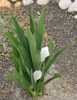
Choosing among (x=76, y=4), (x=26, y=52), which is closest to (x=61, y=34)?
(x=76, y=4)

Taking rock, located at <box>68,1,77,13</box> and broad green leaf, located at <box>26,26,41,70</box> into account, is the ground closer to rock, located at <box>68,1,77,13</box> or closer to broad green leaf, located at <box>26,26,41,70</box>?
rock, located at <box>68,1,77,13</box>

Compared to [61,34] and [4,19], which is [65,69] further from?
[4,19]

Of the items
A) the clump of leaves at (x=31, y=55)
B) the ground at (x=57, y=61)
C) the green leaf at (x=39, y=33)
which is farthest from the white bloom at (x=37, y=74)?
the ground at (x=57, y=61)

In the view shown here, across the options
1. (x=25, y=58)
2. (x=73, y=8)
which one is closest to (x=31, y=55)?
(x=25, y=58)

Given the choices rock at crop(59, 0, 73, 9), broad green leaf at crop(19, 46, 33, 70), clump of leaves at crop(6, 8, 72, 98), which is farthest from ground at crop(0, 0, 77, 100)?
broad green leaf at crop(19, 46, 33, 70)

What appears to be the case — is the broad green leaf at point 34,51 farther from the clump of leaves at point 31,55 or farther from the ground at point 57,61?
the ground at point 57,61
